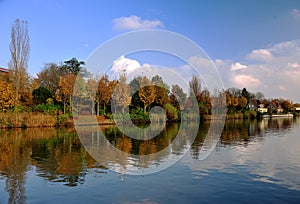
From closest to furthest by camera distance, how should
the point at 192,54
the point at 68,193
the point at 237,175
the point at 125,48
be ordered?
the point at 68,193
the point at 237,175
the point at 125,48
the point at 192,54

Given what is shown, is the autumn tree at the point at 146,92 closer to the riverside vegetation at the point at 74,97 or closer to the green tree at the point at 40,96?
the riverside vegetation at the point at 74,97

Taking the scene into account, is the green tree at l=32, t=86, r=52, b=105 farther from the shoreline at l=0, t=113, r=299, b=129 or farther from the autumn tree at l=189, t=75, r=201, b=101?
the autumn tree at l=189, t=75, r=201, b=101

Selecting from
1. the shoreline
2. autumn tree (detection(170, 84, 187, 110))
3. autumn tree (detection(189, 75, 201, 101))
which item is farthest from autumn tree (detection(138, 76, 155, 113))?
autumn tree (detection(189, 75, 201, 101))

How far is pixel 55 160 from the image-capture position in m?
11.4

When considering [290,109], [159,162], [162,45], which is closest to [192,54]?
[162,45]

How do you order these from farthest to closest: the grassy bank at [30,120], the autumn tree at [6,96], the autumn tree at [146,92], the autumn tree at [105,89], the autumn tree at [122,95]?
the autumn tree at [146,92]
the autumn tree at [105,89]
the autumn tree at [122,95]
the autumn tree at [6,96]
the grassy bank at [30,120]

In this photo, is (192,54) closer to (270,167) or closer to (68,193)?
(270,167)

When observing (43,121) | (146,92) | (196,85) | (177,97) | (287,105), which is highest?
(196,85)

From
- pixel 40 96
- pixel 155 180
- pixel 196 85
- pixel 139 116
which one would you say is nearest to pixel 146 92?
pixel 139 116

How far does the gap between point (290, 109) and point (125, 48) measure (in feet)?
314

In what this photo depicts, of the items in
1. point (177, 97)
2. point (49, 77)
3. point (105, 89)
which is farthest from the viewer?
point (49, 77)

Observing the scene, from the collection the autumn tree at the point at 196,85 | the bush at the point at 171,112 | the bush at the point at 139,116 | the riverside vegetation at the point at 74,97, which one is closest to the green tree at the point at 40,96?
the riverside vegetation at the point at 74,97

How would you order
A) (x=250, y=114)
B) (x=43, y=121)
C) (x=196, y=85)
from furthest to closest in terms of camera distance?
(x=250, y=114), (x=196, y=85), (x=43, y=121)

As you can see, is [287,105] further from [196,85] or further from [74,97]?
[74,97]
